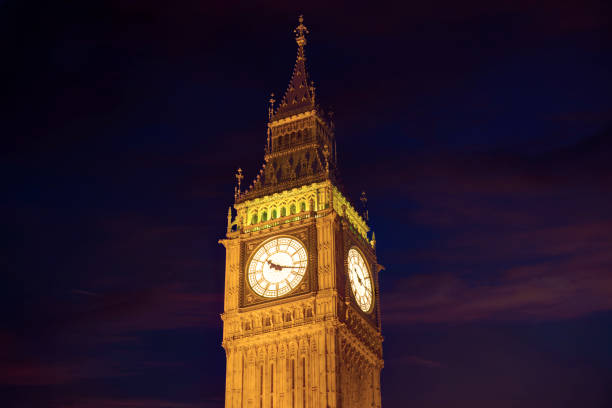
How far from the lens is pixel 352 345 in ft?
225

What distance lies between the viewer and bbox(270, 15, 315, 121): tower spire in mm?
80188

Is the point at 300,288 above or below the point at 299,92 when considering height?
below

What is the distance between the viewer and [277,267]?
6994 cm

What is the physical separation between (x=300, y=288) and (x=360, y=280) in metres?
6.49

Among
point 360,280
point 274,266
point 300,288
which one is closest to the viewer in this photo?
point 300,288

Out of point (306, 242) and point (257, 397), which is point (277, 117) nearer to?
point (306, 242)

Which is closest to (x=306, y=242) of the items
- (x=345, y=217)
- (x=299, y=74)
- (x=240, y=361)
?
(x=345, y=217)

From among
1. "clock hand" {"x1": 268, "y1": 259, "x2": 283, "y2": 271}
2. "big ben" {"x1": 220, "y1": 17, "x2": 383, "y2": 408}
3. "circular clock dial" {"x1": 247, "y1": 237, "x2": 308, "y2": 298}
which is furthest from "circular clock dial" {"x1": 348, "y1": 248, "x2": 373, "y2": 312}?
"clock hand" {"x1": 268, "y1": 259, "x2": 283, "y2": 271}

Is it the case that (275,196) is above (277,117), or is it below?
below

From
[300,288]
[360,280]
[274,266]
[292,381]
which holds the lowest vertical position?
[292,381]

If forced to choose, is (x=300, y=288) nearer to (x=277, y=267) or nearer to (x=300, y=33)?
(x=277, y=267)

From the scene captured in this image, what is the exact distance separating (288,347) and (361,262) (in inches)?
432

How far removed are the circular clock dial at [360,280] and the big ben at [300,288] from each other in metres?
0.10

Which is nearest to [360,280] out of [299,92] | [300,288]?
[300,288]
